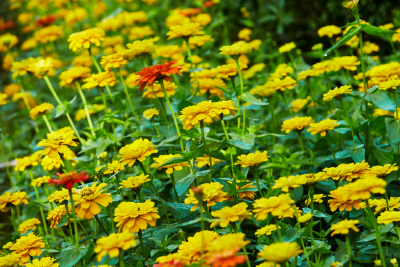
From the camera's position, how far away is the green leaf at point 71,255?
1181 millimetres

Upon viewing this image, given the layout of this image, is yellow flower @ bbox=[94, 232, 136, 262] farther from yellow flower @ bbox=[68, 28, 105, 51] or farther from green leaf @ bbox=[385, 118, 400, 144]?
yellow flower @ bbox=[68, 28, 105, 51]

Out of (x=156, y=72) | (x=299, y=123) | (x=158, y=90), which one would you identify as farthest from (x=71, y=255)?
(x=299, y=123)

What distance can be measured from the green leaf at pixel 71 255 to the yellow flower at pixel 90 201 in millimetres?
96

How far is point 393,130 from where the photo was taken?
4.80 ft

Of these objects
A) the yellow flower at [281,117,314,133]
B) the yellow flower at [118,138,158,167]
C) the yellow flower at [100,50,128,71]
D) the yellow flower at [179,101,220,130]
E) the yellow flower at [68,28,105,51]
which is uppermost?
the yellow flower at [68,28,105,51]

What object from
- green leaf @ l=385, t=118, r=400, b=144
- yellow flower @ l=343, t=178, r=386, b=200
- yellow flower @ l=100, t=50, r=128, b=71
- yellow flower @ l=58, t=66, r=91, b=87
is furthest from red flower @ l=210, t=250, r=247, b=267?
yellow flower @ l=58, t=66, r=91, b=87

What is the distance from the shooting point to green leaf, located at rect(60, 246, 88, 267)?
1.18 meters

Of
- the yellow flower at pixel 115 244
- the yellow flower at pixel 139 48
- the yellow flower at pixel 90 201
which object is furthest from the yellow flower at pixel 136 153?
the yellow flower at pixel 139 48

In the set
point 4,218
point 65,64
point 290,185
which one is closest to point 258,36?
point 65,64

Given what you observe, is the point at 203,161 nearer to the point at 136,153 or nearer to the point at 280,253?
the point at 136,153

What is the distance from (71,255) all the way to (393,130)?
1156 mm

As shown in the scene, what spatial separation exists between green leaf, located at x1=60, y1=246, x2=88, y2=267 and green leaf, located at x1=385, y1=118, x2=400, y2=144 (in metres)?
1.09

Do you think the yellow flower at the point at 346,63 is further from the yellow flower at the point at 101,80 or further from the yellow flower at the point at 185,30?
the yellow flower at the point at 101,80

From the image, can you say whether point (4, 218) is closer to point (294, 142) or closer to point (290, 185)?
point (294, 142)
